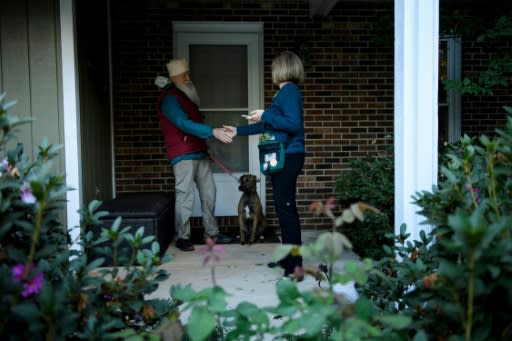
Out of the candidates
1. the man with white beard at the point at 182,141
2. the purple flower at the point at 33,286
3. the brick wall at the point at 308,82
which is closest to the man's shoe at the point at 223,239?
the man with white beard at the point at 182,141

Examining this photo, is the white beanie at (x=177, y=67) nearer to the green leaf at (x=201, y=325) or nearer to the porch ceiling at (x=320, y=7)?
the porch ceiling at (x=320, y=7)

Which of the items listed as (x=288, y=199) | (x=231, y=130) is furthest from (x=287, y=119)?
(x=231, y=130)

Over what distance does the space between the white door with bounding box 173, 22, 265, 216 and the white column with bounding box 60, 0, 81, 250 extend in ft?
6.00

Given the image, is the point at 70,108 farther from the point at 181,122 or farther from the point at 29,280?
the point at 29,280

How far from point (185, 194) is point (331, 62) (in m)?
2.22

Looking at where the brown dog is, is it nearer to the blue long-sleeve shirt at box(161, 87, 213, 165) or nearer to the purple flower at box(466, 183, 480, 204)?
the blue long-sleeve shirt at box(161, 87, 213, 165)

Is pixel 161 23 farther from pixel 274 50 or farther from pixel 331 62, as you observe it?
pixel 331 62

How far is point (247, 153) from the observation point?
5.56 meters

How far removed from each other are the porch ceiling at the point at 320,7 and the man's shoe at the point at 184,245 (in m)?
2.66

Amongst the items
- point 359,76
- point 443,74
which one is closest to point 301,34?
point 359,76

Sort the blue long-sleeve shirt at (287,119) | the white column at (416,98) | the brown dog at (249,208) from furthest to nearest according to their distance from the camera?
the brown dog at (249,208), the blue long-sleeve shirt at (287,119), the white column at (416,98)

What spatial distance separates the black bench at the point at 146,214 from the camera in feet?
13.0

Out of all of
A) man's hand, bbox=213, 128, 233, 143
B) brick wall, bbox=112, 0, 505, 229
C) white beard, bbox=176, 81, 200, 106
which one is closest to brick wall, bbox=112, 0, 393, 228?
brick wall, bbox=112, 0, 505, 229

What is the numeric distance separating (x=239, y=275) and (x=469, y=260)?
8.91 feet
